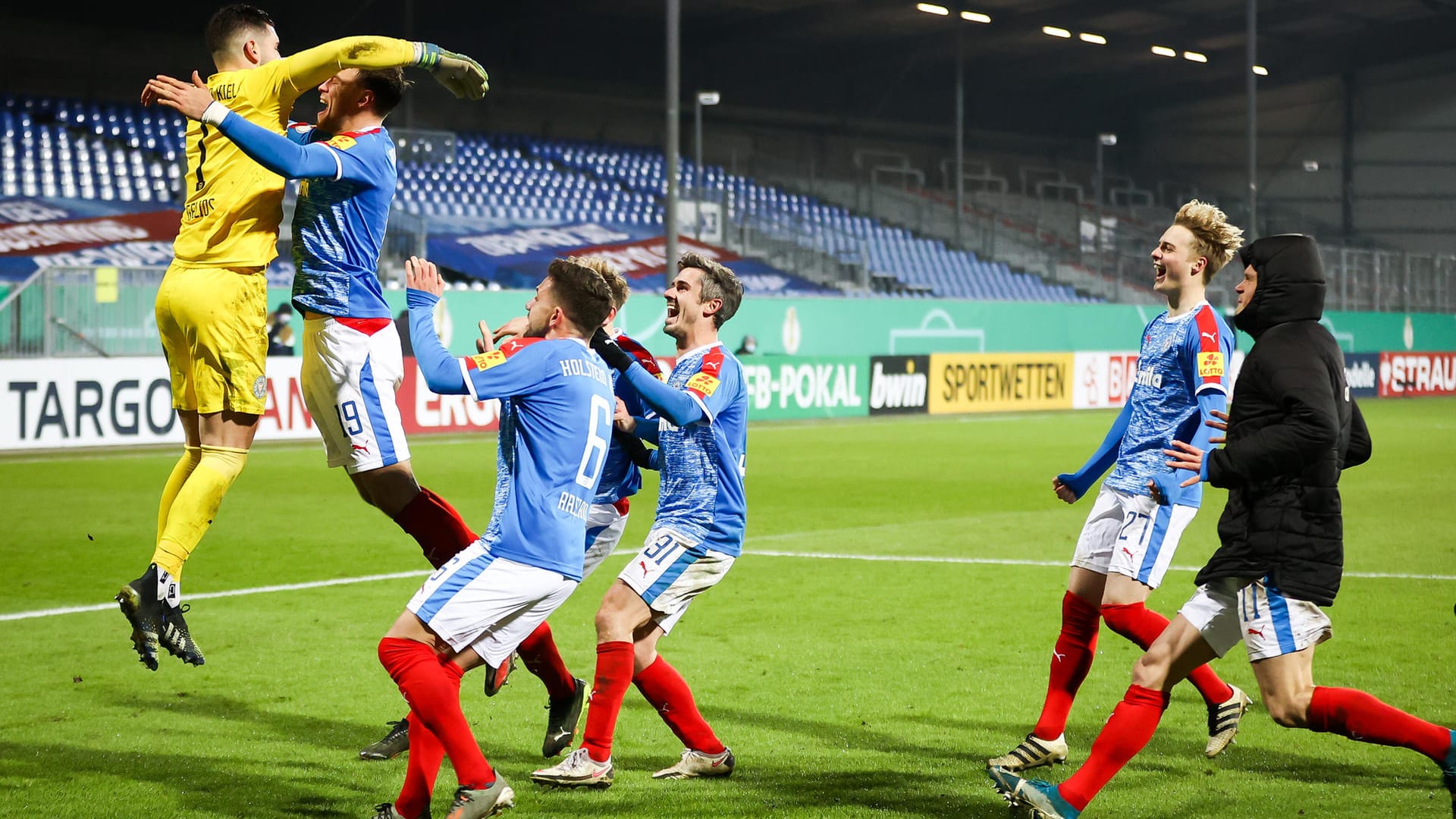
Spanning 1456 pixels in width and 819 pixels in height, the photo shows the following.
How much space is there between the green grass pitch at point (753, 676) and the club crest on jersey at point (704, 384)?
1.36 m

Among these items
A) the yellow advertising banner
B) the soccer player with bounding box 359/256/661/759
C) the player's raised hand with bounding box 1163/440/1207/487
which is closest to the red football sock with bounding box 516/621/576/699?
the soccer player with bounding box 359/256/661/759

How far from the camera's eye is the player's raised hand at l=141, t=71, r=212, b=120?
4895 mm

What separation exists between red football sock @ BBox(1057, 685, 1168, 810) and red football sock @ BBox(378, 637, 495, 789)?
5.68 ft

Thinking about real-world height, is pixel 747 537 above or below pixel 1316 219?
below

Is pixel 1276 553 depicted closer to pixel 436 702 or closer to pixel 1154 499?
pixel 1154 499

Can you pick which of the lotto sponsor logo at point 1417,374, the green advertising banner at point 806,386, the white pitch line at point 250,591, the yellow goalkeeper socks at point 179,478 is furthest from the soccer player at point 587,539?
the lotto sponsor logo at point 1417,374

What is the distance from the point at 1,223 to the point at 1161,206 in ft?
122

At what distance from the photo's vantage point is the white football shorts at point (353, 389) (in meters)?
5.46

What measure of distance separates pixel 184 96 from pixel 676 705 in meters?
2.63

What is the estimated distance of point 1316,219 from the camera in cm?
5084

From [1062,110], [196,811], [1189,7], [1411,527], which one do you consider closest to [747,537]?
[1411,527]

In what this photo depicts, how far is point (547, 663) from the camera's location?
5.67m

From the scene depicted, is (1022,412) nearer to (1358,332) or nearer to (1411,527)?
(1358,332)

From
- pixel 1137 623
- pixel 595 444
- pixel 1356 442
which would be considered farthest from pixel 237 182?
pixel 1356 442
